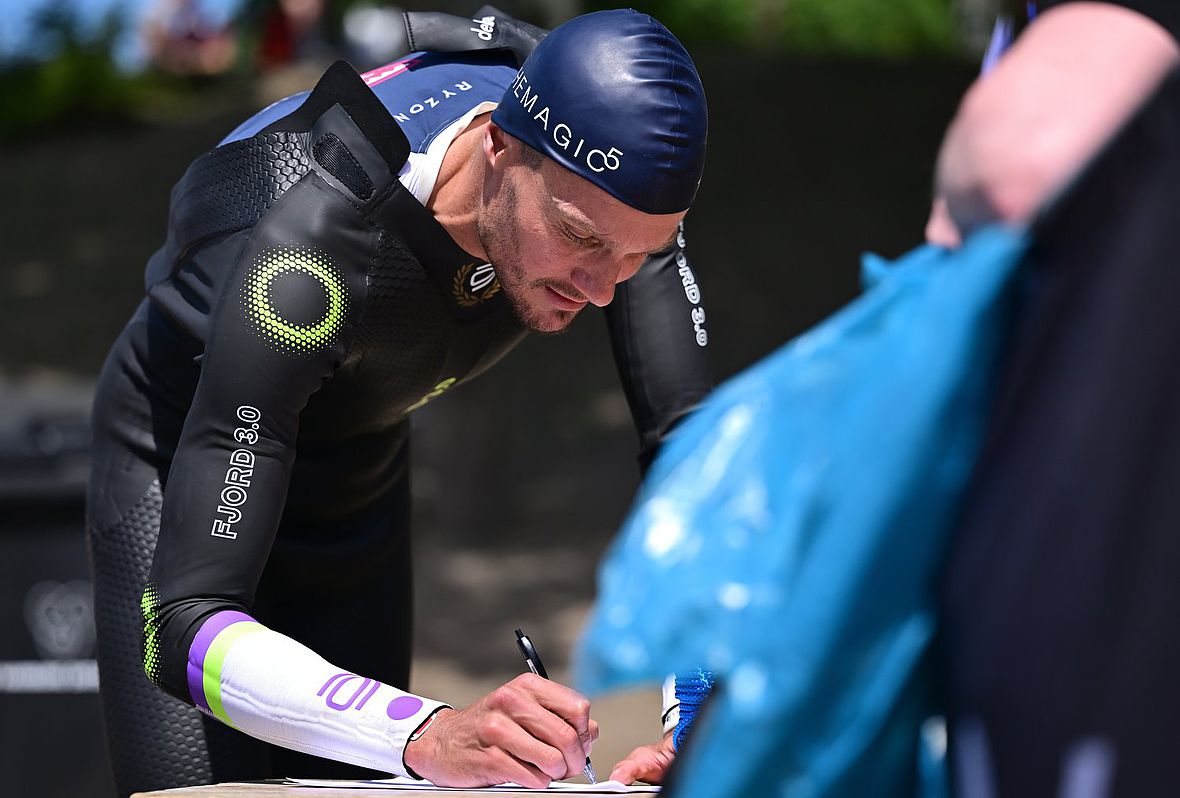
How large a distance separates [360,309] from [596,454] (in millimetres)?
6579

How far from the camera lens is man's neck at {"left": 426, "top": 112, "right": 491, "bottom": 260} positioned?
2396 millimetres

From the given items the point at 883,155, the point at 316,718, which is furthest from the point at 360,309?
the point at 883,155

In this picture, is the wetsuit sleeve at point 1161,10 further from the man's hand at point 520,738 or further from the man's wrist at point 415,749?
the man's wrist at point 415,749

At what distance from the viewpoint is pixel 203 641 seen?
2027mm

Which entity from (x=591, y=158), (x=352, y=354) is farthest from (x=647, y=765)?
(x=591, y=158)

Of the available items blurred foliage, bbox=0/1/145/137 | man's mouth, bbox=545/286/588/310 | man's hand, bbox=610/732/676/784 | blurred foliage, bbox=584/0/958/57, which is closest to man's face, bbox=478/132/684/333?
man's mouth, bbox=545/286/588/310

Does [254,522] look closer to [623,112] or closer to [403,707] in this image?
[403,707]

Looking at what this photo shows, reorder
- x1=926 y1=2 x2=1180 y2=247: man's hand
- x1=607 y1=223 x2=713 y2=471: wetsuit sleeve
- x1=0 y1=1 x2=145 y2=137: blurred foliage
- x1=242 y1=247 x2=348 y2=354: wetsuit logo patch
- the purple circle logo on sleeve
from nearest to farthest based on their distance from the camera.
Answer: x1=926 y1=2 x2=1180 y2=247: man's hand
the purple circle logo on sleeve
x1=242 y1=247 x2=348 y2=354: wetsuit logo patch
x1=607 y1=223 x2=713 y2=471: wetsuit sleeve
x1=0 y1=1 x2=145 y2=137: blurred foliage

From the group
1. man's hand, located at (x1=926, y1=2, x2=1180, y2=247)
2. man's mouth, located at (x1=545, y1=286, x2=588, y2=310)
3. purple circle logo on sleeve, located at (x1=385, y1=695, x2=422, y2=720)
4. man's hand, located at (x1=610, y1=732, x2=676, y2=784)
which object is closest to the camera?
man's hand, located at (x1=926, y1=2, x2=1180, y2=247)

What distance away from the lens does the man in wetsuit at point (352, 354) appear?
2.02m

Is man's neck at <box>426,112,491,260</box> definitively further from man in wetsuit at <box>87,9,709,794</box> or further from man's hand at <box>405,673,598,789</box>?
A: man's hand at <box>405,673,598,789</box>

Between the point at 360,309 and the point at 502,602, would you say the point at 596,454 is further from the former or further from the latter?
the point at 360,309

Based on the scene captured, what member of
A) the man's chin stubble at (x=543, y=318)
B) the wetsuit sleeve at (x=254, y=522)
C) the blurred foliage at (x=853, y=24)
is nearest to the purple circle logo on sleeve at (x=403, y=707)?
the wetsuit sleeve at (x=254, y=522)

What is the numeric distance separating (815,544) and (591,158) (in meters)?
1.08
